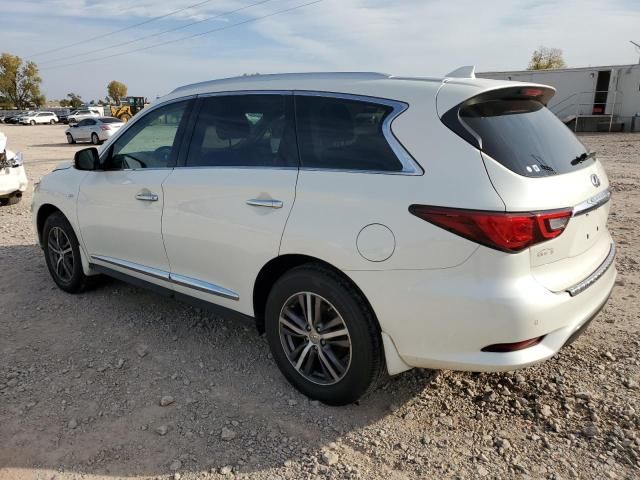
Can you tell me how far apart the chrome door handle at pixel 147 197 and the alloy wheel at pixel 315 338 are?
133 centimetres

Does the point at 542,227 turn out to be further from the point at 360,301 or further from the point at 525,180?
the point at 360,301

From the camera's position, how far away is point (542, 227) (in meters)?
2.41

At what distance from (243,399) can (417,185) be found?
1.68 meters

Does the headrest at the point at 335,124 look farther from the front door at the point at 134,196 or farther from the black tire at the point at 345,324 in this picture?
the front door at the point at 134,196

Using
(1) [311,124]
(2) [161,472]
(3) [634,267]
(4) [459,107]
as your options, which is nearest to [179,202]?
(1) [311,124]

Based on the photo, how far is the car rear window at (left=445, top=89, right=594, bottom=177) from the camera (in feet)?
8.31

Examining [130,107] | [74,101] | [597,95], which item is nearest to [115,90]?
[74,101]

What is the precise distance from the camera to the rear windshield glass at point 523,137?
2531 millimetres

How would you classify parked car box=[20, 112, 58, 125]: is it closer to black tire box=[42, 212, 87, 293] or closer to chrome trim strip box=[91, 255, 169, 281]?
black tire box=[42, 212, 87, 293]

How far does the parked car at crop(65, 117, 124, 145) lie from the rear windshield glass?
2811 centimetres

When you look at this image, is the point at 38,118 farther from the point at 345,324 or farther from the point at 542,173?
the point at 542,173

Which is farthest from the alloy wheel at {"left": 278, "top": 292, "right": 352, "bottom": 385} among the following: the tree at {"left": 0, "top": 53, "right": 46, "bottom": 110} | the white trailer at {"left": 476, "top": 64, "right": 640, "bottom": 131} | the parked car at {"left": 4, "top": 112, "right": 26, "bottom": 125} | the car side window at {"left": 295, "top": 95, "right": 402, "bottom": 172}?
the tree at {"left": 0, "top": 53, "right": 46, "bottom": 110}

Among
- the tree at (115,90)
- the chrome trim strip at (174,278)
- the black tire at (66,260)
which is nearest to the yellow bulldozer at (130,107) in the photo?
the black tire at (66,260)

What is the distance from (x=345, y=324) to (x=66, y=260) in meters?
3.22
